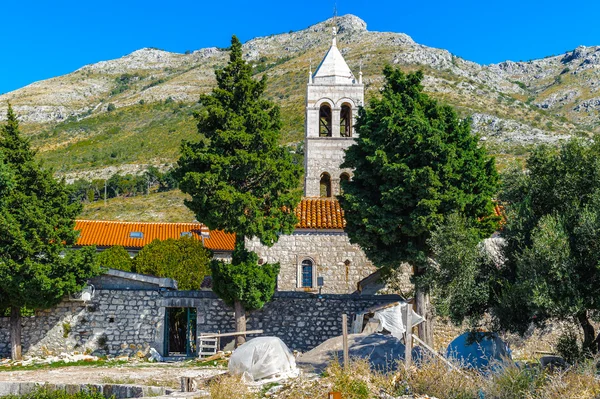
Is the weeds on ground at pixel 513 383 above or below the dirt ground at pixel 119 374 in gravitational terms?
above

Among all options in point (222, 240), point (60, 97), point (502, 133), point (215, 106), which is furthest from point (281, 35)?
point (215, 106)

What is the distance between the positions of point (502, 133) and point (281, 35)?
124763 mm

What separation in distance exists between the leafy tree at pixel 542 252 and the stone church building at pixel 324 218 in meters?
10.1

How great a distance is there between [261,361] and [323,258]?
11721 mm

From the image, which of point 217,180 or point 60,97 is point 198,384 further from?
point 60,97

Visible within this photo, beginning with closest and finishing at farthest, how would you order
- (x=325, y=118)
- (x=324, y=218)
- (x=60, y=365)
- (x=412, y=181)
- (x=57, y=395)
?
(x=57, y=395)
(x=412, y=181)
(x=60, y=365)
(x=324, y=218)
(x=325, y=118)

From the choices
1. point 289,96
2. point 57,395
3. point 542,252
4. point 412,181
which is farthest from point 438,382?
point 289,96

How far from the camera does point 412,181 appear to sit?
19.5 m

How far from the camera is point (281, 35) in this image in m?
186

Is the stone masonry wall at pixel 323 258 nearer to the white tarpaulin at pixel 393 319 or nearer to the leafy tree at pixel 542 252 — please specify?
the white tarpaulin at pixel 393 319

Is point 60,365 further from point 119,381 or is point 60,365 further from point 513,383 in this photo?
point 513,383

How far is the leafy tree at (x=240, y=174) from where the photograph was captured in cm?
2067

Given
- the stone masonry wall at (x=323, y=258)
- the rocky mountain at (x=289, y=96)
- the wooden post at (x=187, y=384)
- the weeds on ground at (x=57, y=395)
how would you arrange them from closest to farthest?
the wooden post at (x=187, y=384) < the weeds on ground at (x=57, y=395) < the stone masonry wall at (x=323, y=258) < the rocky mountain at (x=289, y=96)

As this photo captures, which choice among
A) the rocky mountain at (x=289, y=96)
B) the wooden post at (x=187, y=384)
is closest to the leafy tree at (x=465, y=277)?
the wooden post at (x=187, y=384)
